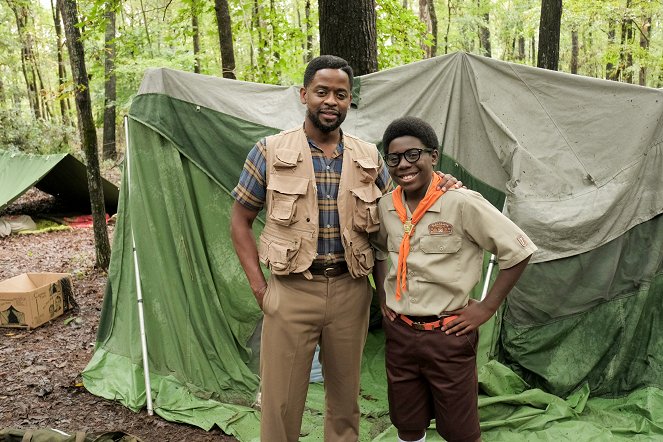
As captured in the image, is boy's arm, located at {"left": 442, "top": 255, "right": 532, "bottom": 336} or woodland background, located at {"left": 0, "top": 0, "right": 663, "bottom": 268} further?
woodland background, located at {"left": 0, "top": 0, "right": 663, "bottom": 268}

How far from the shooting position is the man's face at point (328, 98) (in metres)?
2.16

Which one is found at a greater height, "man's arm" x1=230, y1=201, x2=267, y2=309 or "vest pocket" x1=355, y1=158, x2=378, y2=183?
"vest pocket" x1=355, y1=158, x2=378, y2=183

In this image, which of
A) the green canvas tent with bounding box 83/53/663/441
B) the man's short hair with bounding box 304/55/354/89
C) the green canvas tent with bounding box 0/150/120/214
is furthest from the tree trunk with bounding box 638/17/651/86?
the man's short hair with bounding box 304/55/354/89

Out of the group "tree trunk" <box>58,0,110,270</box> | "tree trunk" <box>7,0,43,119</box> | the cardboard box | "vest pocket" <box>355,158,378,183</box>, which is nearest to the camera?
"vest pocket" <box>355,158,378,183</box>

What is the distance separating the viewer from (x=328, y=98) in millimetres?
2162

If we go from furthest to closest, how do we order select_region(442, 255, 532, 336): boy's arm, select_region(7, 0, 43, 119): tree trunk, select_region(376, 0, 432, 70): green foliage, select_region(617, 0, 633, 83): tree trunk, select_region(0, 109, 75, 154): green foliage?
1. select_region(7, 0, 43, 119): tree trunk
2. select_region(0, 109, 75, 154): green foliage
3. select_region(617, 0, 633, 83): tree trunk
4. select_region(376, 0, 432, 70): green foliage
5. select_region(442, 255, 532, 336): boy's arm

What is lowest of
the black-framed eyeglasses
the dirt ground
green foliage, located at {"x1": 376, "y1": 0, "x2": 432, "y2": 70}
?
the dirt ground

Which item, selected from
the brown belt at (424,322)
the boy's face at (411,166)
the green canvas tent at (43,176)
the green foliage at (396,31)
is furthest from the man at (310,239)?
the green canvas tent at (43,176)

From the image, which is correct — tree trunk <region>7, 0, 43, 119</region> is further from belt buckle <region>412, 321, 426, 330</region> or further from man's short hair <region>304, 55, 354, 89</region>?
belt buckle <region>412, 321, 426, 330</region>

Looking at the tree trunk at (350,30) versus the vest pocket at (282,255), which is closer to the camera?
the vest pocket at (282,255)

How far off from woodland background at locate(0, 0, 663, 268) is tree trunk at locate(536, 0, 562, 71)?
0.04ft

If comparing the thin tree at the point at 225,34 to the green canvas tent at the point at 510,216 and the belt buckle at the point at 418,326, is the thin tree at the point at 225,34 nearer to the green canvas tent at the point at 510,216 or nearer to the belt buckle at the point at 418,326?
the green canvas tent at the point at 510,216

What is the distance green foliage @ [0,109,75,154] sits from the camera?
13984mm

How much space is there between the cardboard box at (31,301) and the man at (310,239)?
342 centimetres
